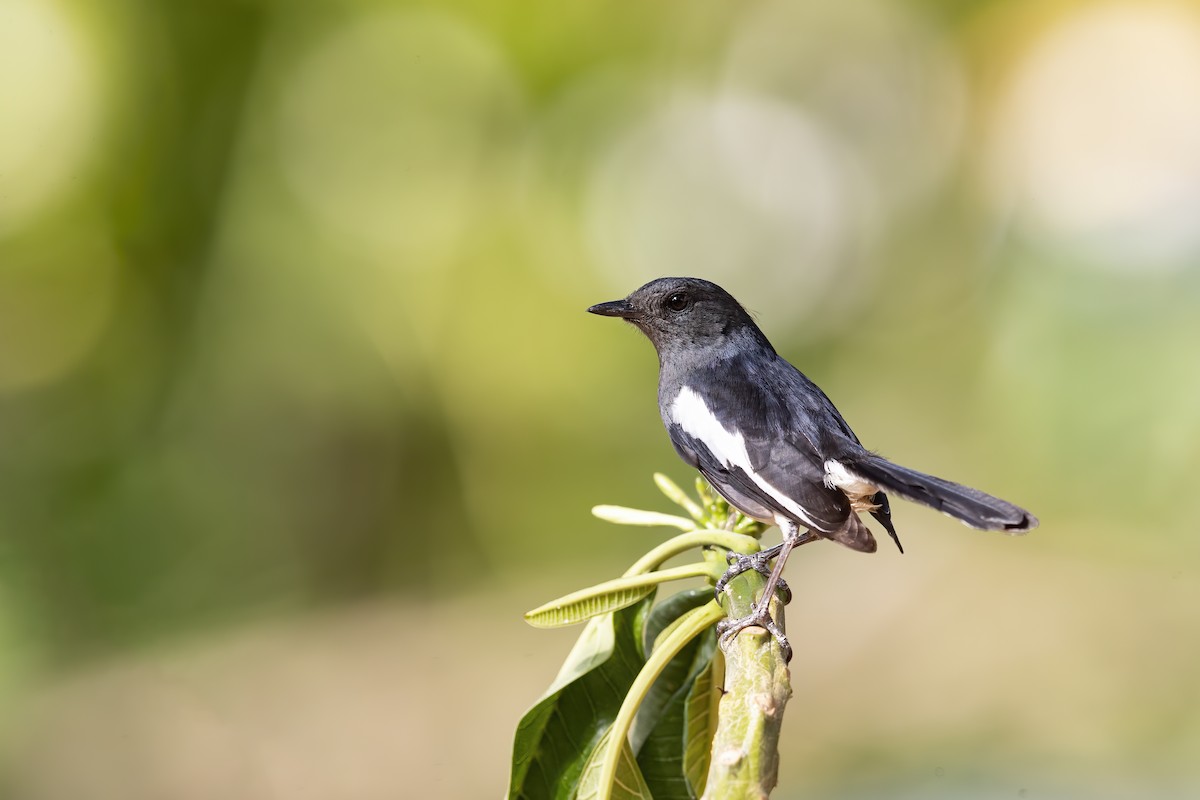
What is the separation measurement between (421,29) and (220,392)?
57.8 inches

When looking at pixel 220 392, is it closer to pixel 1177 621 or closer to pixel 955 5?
pixel 955 5

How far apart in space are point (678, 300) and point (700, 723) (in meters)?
0.55

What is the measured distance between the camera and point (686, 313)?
1.21m

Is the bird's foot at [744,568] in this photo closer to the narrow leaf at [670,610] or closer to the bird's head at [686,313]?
the narrow leaf at [670,610]

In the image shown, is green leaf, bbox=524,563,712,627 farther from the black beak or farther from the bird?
the black beak

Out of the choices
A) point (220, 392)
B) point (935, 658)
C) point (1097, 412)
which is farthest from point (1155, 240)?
point (220, 392)

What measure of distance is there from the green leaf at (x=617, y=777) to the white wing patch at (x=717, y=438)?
0.32 m

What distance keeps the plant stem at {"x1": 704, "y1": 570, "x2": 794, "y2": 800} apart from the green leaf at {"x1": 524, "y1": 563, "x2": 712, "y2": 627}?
0.07 m

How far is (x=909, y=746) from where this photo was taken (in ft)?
9.61

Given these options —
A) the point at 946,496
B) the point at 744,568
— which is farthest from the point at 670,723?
the point at 946,496

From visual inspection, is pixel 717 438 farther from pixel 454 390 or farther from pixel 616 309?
pixel 454 390

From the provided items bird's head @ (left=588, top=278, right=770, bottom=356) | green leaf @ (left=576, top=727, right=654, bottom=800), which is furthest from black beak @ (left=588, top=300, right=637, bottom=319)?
green leaf @ (left=576, top=727, right=654, bottom=800)

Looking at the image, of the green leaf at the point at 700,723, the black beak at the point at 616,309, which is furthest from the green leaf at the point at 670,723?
the black beak at the point at 616,309

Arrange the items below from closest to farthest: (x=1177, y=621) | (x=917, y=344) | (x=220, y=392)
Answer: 1. (x=1177, y=621)
2. (x=220, y=392)
3. (x=917, y=344)
